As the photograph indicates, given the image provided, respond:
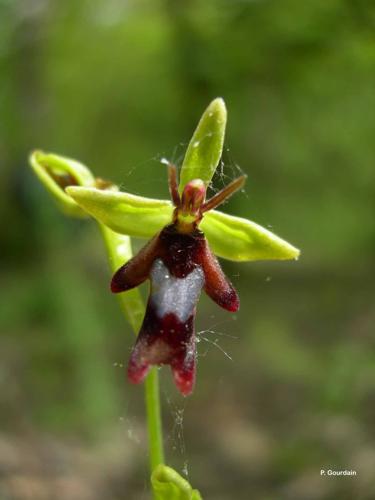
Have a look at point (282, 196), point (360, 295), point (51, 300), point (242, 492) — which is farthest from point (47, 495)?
point (282, 196)

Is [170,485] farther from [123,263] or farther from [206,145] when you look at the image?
[206,145]

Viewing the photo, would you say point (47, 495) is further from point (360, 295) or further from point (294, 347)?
point (360, 295)

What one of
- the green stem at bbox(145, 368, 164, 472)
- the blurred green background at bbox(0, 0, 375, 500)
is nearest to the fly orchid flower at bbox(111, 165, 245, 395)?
the green stem at bbox(145, 368, 164, 472)

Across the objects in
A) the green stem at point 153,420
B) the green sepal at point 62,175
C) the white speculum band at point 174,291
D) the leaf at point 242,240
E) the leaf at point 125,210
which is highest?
the green sepal at point 62,175

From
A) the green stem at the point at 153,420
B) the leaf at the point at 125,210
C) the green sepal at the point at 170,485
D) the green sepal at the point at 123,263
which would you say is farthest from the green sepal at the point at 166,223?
the green sepal at the point at 170,485

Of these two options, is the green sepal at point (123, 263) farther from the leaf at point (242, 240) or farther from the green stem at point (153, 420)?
the leaf at point (242, 240)

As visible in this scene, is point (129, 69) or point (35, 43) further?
point (129, 69)
